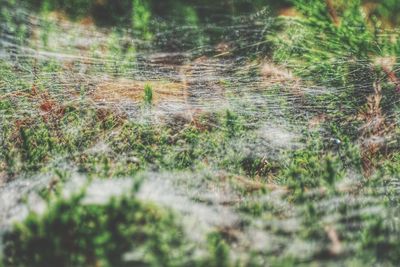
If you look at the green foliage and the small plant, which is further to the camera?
the small plant

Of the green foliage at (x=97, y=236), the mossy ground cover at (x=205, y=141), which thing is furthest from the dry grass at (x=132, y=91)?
the green foliage at (x=97, y=236)

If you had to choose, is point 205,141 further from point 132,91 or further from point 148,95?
point 132,91

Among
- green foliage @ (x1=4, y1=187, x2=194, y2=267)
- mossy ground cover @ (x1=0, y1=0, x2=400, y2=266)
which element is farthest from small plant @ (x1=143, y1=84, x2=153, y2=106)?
green foliage @ (x1=4, y1=187, x2=194, y2=267)

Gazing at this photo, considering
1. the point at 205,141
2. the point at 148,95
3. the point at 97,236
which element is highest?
the point at 148,95

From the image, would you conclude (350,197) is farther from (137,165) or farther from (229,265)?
(137,165)

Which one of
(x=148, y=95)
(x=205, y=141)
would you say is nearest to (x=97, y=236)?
(x=205, y=141)

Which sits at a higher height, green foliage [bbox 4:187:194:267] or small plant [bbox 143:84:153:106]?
small plant [bbox 143:84:153:106]

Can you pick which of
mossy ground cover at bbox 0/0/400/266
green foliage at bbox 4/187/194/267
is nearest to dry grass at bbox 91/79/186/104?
mossy ground cover at bbox 0/0/400/266

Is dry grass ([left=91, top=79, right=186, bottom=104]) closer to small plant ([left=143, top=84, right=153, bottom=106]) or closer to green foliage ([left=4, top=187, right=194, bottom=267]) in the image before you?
small plant ([left=143, top=84, right=153, bottom=106])
